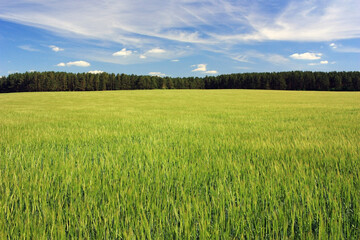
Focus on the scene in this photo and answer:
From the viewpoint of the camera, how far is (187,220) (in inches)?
57.6

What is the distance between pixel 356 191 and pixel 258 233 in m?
1.35

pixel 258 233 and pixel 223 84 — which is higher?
pixel 223 84

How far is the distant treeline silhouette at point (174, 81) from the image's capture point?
81562 mm

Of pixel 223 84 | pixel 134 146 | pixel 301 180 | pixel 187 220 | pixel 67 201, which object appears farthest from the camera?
pixel 223 84

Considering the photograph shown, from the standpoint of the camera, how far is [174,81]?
106688mm

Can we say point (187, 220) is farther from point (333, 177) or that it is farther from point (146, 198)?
point (333, 177)

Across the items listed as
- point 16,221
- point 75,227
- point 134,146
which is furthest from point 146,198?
point 134,146

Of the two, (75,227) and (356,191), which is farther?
(356,191)

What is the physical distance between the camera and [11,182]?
230cm

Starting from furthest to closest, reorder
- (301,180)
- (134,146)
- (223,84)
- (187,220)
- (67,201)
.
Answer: (223,84) < (134,146) < (301,180) < (67,201) < (187,220)

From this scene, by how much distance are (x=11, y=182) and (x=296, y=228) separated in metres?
3.00

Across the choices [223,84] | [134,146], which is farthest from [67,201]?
[223,84]

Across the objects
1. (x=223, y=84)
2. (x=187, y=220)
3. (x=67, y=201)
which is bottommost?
(x=67, y=201)

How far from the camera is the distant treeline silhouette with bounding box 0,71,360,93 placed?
81.6 metres
